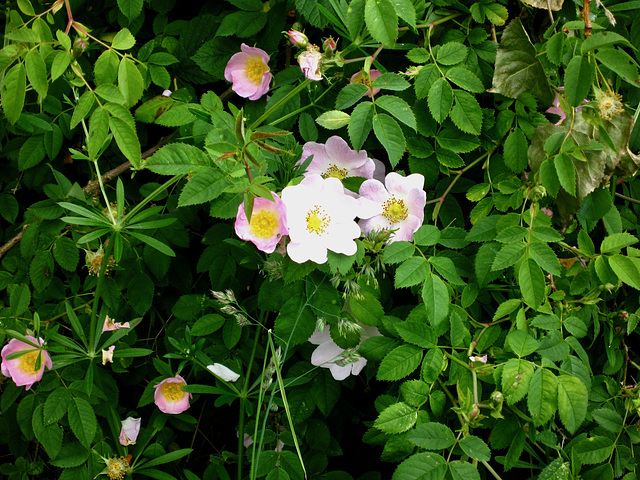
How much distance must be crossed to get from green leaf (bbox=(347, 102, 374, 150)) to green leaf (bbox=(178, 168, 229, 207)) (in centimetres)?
30

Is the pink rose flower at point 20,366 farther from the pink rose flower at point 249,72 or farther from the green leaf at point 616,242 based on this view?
the green leaf at point 616,242

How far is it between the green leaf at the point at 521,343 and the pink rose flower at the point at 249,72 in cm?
86

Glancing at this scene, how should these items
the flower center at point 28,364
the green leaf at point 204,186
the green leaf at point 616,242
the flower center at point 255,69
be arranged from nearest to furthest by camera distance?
1. the green leaf at point 204,186
2. the green leaf at point 616,242
3. the flower center at point 28,364
4. the flower center at point 255,69

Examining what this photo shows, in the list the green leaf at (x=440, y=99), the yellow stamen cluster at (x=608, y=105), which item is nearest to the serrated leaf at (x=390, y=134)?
the green leaf at (x=440, y=99)

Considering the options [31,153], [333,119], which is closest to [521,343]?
[333,119]

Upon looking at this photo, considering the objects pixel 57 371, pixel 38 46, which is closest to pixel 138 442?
pixel 57 371

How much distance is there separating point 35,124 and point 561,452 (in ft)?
5.03

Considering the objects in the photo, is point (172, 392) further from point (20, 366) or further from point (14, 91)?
point (14, 91)

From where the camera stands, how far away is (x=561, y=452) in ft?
3.80

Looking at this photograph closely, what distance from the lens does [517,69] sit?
1.22 metres

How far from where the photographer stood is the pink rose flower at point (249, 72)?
1384 millimetres

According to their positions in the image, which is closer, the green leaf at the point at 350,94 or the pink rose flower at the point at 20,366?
the green leaf at the point at 350,94

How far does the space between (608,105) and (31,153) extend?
148 cm

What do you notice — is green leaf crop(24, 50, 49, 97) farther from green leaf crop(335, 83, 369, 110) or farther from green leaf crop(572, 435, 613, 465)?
green leaf crop(572, 435, 613, 465)
